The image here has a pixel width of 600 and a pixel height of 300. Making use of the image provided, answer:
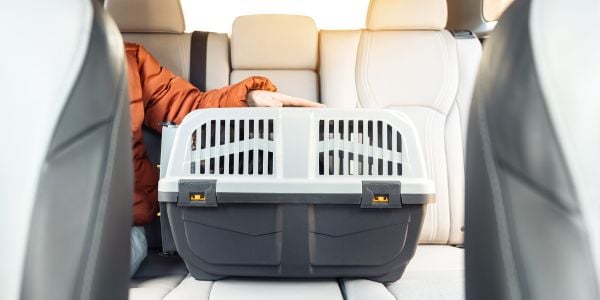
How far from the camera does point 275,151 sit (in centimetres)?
119

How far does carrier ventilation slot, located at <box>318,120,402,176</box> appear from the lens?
1.20 m

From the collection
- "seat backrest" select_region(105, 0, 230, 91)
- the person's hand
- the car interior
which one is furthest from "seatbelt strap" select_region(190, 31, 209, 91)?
the car interior

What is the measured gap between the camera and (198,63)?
73.0 inches

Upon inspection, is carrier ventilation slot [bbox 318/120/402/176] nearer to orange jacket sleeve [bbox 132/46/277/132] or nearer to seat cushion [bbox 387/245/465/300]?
seat cushion [bbox 387/245/465/300]

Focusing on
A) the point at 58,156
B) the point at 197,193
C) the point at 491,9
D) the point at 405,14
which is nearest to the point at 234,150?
the point at 197,193

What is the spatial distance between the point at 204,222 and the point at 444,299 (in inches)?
21.2

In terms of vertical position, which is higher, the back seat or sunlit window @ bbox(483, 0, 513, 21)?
sunlit window @ bbox(483, 0, 513, 21)

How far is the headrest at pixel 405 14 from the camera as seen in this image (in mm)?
1832

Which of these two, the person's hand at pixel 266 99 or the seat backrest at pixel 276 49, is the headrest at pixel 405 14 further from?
the person's hand at pixel 266 99

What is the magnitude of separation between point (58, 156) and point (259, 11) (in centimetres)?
195

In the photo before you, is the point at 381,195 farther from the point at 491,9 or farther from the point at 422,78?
the point at 491,9

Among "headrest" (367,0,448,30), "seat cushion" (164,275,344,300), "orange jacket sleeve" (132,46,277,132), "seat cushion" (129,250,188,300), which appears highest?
"headrest" (367,0,448,30)

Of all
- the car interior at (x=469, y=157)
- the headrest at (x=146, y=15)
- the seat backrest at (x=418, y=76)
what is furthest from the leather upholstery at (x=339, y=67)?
the car interior at (x=469, y=157)

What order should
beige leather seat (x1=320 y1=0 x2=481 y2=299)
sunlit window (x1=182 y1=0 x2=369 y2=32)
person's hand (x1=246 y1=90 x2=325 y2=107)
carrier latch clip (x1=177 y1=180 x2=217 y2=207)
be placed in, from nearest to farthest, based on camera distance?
carrier latch clip (x1=177 y1=180 x2=217 y2=207), person's hand (x1=246 y1=90 x2=325 y2=107), beige leather seat (x1=320 y1=0 x2=481 y2=299), sunlit window (x1=182 y1=0 x2=369 y2=32)
